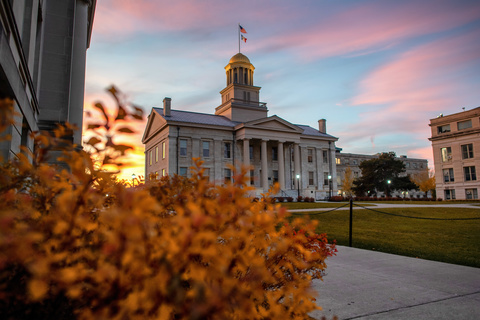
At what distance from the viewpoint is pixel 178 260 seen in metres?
1.37

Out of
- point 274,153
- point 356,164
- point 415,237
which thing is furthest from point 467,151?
point 415,237

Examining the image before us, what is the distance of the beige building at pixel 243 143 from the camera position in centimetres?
4588

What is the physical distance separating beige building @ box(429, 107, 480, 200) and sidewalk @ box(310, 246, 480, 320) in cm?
5802

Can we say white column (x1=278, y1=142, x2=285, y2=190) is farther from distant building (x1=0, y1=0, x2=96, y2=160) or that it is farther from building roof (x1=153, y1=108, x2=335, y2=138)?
distant building (x1=0, y1=0, x2=96, y2=160)

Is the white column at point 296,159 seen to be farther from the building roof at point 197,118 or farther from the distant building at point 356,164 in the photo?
the distant building at point 356,164

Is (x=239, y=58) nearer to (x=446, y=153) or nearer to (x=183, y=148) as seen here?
(x=183, y=148)

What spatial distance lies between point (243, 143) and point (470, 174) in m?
40.4

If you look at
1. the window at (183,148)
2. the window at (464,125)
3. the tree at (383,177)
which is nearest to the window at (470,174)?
the window at (464,125)

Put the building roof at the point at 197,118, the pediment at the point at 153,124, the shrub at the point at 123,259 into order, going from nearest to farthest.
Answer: the shrub at the point at 123,259, the building roof at the point at 197,118, the pediment at the point at 153,124

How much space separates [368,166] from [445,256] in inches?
2941

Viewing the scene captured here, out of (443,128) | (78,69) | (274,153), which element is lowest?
(78,69)

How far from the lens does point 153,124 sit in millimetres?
52406

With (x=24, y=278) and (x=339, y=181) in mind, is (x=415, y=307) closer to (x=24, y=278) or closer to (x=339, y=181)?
(x=24, y=278)

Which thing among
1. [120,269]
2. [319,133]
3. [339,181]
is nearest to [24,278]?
[120,269]
